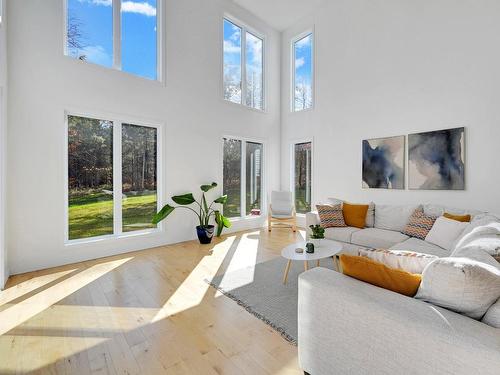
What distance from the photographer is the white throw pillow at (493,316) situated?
1038 mm

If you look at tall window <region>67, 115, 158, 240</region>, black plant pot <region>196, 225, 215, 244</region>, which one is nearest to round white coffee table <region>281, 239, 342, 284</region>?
black plant pot <region>196, 225, 215, 244</region>

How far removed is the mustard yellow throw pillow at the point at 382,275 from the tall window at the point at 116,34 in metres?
4.46

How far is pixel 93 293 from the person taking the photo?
2.71 meters

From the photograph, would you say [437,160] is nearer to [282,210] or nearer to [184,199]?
[282,210]

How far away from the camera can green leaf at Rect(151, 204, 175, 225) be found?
4.23 metres

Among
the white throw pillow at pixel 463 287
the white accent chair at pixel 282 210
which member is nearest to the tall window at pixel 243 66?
the white accent chair at pixel 282 210

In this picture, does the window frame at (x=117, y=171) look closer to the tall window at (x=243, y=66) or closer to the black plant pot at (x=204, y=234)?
the black plant pot at (x=204, y=234)

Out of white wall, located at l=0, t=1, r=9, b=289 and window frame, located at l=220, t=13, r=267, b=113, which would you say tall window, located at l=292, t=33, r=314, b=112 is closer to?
window frame, located at l=220, t=13, r=267, b=113

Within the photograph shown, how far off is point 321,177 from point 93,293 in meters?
4.69

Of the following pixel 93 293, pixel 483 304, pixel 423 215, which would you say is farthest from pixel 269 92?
pixel 483 304

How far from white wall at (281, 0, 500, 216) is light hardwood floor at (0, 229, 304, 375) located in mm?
3444

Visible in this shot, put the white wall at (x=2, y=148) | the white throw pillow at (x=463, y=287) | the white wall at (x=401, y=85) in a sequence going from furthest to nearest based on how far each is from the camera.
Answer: the white wall at (x=401, y=85) < the white wall at (x=2, y=148) < the white throw pillow at (x=463, y=287)

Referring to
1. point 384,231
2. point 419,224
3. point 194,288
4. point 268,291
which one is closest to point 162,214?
point 194,288

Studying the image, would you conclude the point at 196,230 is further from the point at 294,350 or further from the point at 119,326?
the point at 294,350
